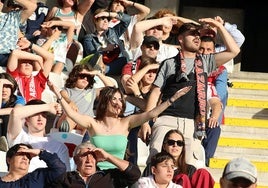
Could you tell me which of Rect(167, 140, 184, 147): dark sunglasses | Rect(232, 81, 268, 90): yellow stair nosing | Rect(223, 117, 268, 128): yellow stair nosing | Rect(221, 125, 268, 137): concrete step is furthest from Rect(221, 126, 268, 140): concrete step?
Rect(167, 140, 184, 147): dark sunglasses

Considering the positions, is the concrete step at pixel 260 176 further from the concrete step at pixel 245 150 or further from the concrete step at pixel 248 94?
the concrete step at pixel 248 94

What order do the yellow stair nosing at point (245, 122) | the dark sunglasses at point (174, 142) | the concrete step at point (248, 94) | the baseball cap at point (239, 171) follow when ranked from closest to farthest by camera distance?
the baseball cap at point (239, 171) → the dark sunglasses at point (174, 142) → the yellow stair nosing at point (245, 122) → the concrete step at point (248, 94)

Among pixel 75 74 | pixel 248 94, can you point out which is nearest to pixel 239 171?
pixel 75 74

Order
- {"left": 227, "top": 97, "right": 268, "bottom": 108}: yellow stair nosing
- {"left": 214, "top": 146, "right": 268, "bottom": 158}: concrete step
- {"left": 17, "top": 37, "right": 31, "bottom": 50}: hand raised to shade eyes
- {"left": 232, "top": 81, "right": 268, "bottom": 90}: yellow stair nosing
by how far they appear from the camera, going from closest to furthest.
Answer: {"left": 214, "top": 146, "right": 268, "bottom": 158}: concrete step
{"left": 17, "top": 37, "right": 31, "bottom": 50}: hand raised to shade eyes
{"left": 227, "top": 97, "right": 268, "bottom": 108}: yellow stair nosing
{"left": 232, "top": 81, "right": 268, "bottom": 90}: yellow stair nosing

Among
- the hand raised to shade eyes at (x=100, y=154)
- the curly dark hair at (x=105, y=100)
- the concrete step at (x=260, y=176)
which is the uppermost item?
the curly dark hair at (x=105, y=100)

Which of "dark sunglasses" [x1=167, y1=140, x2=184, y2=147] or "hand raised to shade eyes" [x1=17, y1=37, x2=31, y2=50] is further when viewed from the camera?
"hand raised to shade eyes" [x1=17, y1=37, x2=31, y2=50]

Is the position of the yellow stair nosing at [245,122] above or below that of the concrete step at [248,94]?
below

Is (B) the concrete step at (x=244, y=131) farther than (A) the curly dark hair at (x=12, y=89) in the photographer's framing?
Yes

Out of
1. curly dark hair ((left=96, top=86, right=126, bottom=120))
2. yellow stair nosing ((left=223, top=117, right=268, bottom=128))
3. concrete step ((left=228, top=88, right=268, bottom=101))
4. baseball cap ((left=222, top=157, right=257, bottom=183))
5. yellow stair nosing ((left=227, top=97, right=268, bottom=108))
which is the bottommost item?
yellow stair nosing ((left=223, top=117, right=268, bottom=128))

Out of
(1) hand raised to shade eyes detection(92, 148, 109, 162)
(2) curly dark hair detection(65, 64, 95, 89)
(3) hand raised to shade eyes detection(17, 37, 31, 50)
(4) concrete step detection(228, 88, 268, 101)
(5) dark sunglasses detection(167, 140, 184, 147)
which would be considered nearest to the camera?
(1) hand raised to shade eyes detection(92, 148, 109, 162)

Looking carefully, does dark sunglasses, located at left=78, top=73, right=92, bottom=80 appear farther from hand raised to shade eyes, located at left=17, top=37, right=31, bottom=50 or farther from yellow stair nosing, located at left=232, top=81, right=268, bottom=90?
yellow stair nosing, located at left=232, top=81, right=268, bottom=90

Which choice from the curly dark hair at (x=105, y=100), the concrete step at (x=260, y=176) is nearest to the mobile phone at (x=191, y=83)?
the curly dark hair at (x=105, y=100)

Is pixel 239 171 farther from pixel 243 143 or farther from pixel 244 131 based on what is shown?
pixel 244 131

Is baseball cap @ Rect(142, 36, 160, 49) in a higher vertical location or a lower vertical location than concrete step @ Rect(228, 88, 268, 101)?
higher
